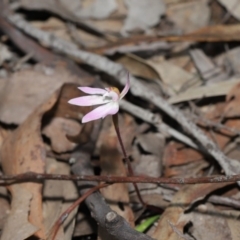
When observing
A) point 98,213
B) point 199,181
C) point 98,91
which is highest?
point 98,91

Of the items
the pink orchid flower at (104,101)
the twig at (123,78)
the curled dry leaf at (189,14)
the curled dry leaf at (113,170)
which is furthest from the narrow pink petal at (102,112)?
the curled dry leaf at (189,14)

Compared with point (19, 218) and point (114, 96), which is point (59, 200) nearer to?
point (19, 218)

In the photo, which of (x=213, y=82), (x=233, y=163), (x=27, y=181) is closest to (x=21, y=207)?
(x=27, y=181)

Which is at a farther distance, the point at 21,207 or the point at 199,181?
the point at 21,207

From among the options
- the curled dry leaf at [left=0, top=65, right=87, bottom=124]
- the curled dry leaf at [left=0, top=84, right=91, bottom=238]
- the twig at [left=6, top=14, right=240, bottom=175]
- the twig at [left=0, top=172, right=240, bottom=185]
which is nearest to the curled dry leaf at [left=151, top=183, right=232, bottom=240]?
the twig at [left=6, top=14, right=240, bottom=175]

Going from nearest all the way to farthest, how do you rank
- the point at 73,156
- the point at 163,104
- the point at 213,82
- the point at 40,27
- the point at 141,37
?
1. the point at 73,156
2. the point at 163,104
3. the point at 213,82
4. the point at 141,37
5. the point at 40,27

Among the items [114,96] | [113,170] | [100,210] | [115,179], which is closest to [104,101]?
[114,96]

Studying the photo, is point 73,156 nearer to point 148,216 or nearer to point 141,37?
point 148,216
